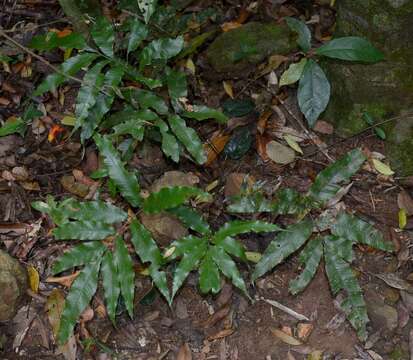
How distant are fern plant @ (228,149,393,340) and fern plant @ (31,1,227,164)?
52cm

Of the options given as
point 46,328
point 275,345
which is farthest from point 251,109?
point 46,328

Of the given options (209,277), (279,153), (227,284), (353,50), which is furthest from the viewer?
(279,153)

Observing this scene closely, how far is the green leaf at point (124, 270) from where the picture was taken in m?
2.72

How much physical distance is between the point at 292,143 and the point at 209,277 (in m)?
1.13

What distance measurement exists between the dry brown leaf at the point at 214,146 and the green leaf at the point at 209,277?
0.85m

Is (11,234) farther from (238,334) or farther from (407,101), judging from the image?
(407,101)

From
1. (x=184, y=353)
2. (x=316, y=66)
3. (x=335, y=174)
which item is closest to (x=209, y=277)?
(x=184, y=353)

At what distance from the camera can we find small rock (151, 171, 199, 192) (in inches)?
A: 128

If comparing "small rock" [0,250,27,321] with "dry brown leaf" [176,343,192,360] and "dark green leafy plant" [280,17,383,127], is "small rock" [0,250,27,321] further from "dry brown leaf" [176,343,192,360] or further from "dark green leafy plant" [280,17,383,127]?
"dark green leafy plant" [280,17,383,127]

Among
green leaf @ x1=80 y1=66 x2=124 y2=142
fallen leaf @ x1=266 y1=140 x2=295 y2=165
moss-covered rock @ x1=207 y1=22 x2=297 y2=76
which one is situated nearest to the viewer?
green leaf @ x1=80 y1=66 x2=124 y2=142

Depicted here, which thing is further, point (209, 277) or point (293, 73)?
point (293, 73)

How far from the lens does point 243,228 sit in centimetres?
281

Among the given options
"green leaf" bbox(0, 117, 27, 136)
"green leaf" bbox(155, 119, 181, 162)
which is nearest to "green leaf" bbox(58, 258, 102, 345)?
"green leaf" bbox(155, 119, 181, 162)

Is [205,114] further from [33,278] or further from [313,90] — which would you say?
[33,278]
